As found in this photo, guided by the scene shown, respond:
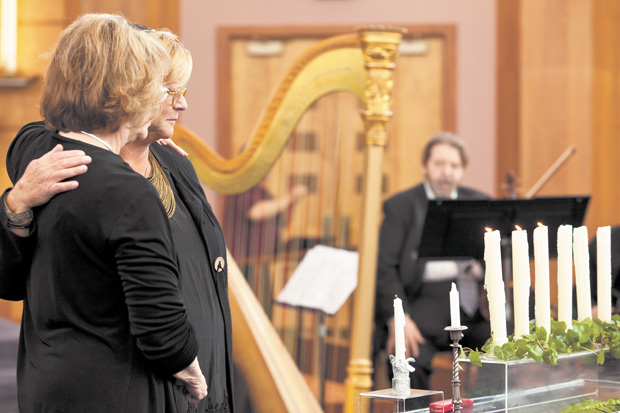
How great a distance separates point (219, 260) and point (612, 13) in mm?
4090

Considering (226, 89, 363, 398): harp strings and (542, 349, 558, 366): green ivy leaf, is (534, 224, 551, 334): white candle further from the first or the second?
(226, 89, 363, 398): harp strings

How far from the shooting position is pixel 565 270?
1568mm

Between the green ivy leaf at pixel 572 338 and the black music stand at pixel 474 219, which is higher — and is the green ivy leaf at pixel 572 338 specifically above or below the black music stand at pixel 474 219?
below

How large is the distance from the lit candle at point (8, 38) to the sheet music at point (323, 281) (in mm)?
2947

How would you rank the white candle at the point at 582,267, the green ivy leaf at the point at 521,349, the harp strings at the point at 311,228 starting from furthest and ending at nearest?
the harp strings at the point at 311,228 → the white candle at the point at 582,267 → the green ivy leaf at the point at 521,349

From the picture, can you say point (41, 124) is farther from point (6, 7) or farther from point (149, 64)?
point (6, 7)

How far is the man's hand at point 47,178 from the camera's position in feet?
4.20

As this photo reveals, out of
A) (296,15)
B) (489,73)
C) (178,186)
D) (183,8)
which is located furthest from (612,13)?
(178,186)

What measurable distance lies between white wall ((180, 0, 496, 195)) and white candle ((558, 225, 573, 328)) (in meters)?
3.80

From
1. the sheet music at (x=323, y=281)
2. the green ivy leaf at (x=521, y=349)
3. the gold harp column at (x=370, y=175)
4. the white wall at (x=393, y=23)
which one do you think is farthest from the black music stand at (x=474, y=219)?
the white wall at (x=393, y=23)

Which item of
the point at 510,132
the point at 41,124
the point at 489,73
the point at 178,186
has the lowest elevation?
the point at 178,186

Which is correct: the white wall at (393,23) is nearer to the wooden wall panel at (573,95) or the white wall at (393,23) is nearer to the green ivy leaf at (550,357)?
the wooden wall panel at (573,95)

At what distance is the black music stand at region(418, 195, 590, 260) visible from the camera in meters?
2.99

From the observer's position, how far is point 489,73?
5395mm
